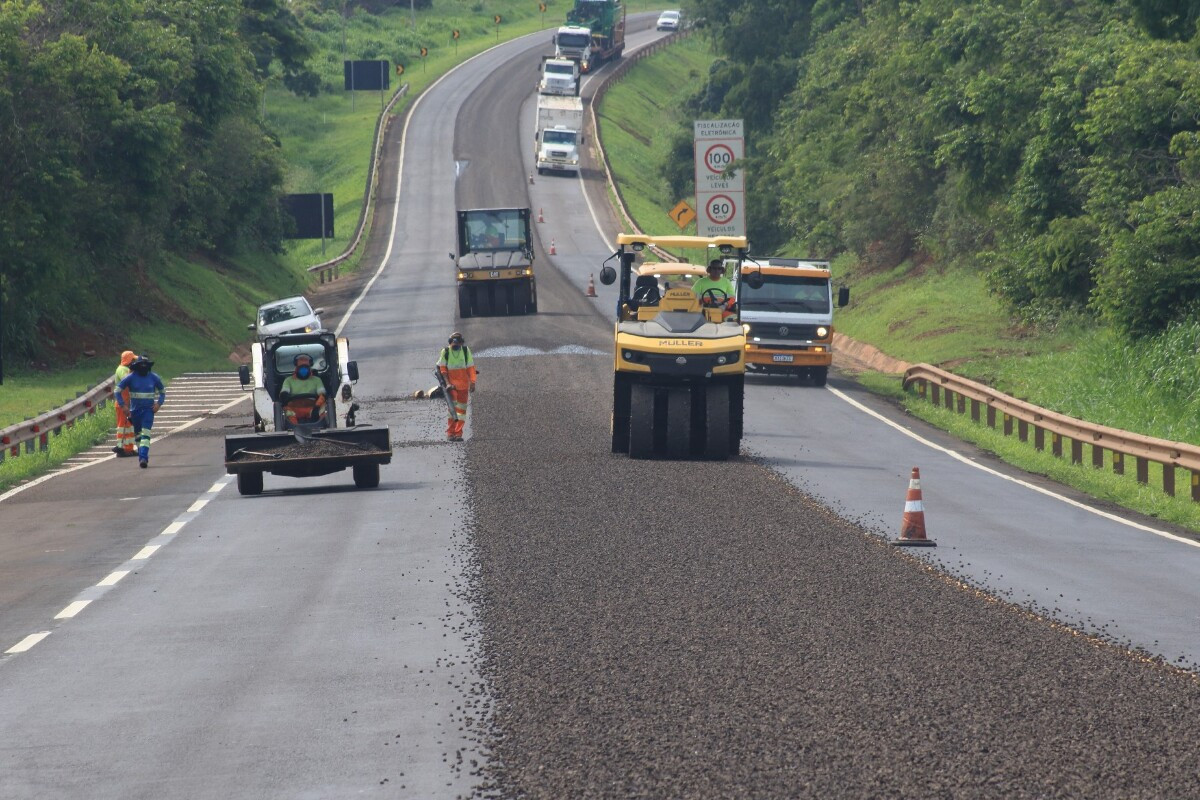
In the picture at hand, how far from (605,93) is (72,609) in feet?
307

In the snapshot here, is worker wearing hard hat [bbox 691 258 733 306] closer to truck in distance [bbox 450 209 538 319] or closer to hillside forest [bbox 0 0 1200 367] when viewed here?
hillside forest [bbox 0 0 1200 367]

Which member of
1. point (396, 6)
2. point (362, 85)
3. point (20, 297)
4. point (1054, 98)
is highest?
point (396, 6)

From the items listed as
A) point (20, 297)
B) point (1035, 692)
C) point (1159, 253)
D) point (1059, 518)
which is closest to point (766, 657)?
point (1035, 692)

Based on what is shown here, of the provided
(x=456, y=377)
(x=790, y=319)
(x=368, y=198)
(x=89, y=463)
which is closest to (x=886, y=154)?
(x=790, y=319)

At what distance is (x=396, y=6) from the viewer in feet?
431

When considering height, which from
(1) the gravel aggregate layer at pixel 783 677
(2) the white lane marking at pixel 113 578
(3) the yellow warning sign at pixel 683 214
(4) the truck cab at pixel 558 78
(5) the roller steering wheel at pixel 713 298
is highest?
(4) the truck cab at pixel 558 78

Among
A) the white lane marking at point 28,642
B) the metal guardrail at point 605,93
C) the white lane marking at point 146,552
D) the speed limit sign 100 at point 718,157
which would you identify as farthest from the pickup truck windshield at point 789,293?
the metal guardrail at point 605,93

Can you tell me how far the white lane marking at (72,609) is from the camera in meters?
12.4

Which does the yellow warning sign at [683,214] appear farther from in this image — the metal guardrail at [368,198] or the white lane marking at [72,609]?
the white lane marking at [72,609]

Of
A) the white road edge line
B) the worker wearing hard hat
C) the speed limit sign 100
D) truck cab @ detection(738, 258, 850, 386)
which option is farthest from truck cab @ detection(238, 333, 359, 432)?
the speed limit sign 100

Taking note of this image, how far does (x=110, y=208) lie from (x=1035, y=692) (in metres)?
33.0

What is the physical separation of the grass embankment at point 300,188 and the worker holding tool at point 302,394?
4.75 metres

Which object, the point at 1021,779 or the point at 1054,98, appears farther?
the point at 1054,98

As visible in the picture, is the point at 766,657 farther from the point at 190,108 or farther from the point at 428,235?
the point at 428,235
